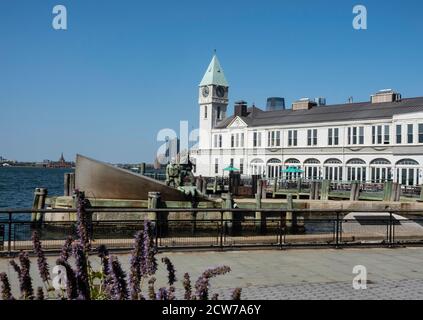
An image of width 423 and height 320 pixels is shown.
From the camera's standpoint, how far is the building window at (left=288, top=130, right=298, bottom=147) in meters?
63.1

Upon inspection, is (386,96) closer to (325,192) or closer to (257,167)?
(257,167)

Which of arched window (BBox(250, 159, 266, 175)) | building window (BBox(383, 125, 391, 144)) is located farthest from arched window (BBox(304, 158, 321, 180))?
building window (BBox(383, 125, 391, 144))

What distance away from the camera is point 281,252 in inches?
489

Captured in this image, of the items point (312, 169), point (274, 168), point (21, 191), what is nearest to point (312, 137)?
point (312, 169)

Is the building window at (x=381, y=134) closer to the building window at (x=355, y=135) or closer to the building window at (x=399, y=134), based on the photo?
the building window at (x=399, y=134)

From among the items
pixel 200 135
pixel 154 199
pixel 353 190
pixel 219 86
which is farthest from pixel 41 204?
pixel 219 86

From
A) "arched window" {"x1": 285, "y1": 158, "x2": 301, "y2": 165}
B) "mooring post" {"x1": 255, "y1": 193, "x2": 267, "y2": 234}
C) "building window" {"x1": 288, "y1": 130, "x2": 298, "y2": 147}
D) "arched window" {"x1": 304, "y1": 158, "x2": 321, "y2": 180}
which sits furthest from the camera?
"building window" {"x1": 288, "y1": 130, "x2": 298, "y2": 147}

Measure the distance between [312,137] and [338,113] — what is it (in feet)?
13.8

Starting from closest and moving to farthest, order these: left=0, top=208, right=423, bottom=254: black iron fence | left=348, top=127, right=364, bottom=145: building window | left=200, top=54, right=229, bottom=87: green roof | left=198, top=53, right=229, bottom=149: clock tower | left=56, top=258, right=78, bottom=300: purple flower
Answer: left=56, top=258, right=78, bottom=300: purple flower, left=0, top=208, right=423, bottom=254: black iron fence, left=348, top=127, right=364, bottom=145: building window, left=198, top=53, right=229, bottom=149: clock tower, left=200, top=54, right=229, bottom=87: green roof

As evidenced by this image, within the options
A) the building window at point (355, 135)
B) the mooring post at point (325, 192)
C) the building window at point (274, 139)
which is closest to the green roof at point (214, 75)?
the building window at point (274, 139)

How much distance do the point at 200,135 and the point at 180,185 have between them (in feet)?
191

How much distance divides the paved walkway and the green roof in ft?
291

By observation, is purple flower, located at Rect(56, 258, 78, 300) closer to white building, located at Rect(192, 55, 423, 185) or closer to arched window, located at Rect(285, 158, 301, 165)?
white building, located at Rect(192, 55, 423, 185)
